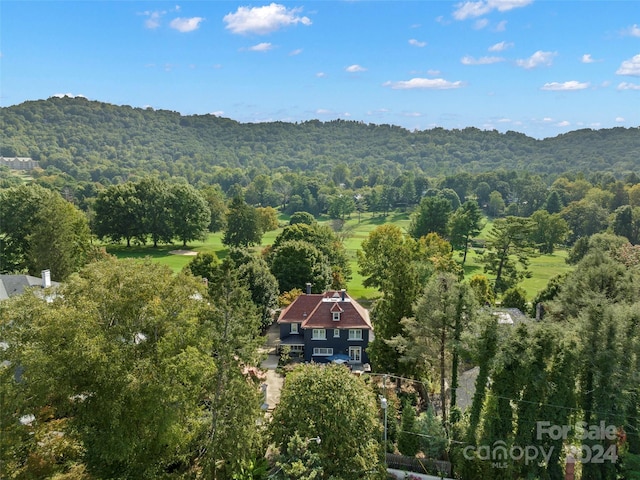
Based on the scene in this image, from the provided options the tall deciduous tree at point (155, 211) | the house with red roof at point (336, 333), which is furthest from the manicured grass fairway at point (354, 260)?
the house with red roof at point (336, 333)

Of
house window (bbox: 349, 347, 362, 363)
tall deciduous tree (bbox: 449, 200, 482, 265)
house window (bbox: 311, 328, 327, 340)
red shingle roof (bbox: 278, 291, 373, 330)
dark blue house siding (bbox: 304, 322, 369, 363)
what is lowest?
house window (bbox: 349, 347, 362, 363)

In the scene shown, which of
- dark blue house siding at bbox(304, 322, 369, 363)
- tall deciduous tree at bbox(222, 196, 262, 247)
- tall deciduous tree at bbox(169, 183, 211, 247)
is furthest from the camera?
tall deciduous tree at bbox(169, 183, 211, 247)

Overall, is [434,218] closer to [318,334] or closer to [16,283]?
[318,334]

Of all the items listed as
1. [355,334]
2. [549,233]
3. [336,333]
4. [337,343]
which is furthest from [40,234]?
[549,233]

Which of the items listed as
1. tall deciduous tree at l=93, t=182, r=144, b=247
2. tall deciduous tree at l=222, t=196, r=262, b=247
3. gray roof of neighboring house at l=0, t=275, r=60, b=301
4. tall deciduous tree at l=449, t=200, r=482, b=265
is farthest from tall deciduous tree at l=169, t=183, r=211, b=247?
tall deciduous tree at l=449, t=200, r=482, b=265

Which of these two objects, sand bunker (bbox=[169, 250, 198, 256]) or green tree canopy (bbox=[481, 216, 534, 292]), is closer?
green tree canopy (bbox=[481, 216, 534, 292])

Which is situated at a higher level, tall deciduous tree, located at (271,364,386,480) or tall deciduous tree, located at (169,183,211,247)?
tall deciduous tree, located at (169,183,211,247)

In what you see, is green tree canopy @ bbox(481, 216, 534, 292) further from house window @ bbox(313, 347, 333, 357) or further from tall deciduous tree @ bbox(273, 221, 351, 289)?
house window @ bbox(313, 347, 333, 357)

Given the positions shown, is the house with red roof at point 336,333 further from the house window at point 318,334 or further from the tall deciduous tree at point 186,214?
the tall deciduous tree at point 186,214
